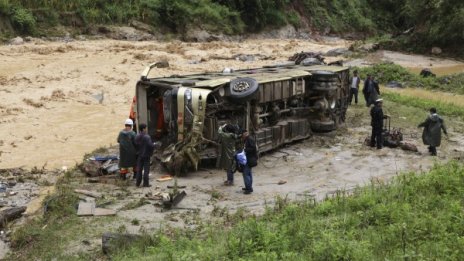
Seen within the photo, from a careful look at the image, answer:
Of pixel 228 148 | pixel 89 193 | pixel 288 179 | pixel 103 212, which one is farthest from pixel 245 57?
pixel 103 212

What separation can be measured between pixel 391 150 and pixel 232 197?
5.27 meters

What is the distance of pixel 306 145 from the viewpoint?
1421cm

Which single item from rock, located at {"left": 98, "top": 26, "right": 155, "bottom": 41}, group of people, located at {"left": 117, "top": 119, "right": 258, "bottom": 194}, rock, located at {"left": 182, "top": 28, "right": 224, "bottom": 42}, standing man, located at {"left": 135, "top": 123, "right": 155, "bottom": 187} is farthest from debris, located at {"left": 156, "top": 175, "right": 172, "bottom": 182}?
rock, located at {"left": 182, "top": 28, "right": 224, "bottom": 42}

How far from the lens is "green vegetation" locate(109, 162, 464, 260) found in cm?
613

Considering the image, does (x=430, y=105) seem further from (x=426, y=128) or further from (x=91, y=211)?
(x=91, y=211)

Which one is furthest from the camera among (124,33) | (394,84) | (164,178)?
(124,33)

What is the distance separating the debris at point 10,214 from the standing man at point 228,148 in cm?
375

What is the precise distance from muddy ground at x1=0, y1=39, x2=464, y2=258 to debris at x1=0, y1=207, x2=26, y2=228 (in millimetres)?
720

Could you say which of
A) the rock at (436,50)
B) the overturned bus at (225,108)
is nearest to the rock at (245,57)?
Answer: the rock at (436,50)

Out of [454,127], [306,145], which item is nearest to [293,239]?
[306,145]

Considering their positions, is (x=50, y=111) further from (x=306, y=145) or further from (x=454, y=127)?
(x=454, y=127)

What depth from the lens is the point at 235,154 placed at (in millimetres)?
10531

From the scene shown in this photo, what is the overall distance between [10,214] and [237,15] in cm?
3546

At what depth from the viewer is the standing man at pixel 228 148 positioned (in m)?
10.8
